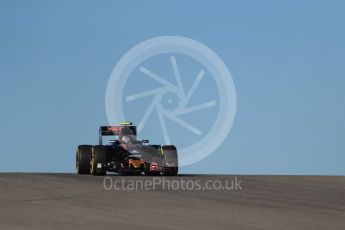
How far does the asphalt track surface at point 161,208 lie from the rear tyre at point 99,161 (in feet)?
25.3

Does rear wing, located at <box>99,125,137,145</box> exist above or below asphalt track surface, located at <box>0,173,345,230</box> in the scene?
above

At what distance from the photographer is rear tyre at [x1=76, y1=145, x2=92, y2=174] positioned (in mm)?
29328

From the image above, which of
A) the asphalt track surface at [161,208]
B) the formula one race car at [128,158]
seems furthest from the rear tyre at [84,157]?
the asphalt track surface at [161,208]

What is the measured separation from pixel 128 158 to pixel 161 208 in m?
14.5

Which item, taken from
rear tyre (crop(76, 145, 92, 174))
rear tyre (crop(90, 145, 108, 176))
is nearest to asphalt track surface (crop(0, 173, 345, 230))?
rear tyre (crop(90, 145, 108, 176))

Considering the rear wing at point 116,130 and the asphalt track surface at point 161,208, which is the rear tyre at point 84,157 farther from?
Result: the asphalt track surface at point 161,208

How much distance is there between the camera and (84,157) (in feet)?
96.3

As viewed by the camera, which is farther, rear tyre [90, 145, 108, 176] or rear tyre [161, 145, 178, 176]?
rear tyre [90, 145, 108, 176]

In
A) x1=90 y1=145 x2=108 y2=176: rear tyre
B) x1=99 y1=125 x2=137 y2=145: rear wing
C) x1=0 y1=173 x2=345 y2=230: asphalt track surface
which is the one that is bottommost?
x1=0 y1=173 x2=345 y2=230: asphalt track surface

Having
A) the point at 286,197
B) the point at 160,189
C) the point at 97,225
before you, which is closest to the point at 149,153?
the point at 160,189

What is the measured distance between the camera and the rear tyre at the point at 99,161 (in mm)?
28703

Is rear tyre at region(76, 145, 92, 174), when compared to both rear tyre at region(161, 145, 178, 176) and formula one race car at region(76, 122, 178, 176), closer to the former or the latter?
formula one race car at region(76, 122, 178, 176)

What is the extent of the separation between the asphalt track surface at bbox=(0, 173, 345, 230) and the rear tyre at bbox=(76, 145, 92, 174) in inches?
328

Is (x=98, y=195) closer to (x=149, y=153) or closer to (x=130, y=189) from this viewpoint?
(x=130, y=189)
